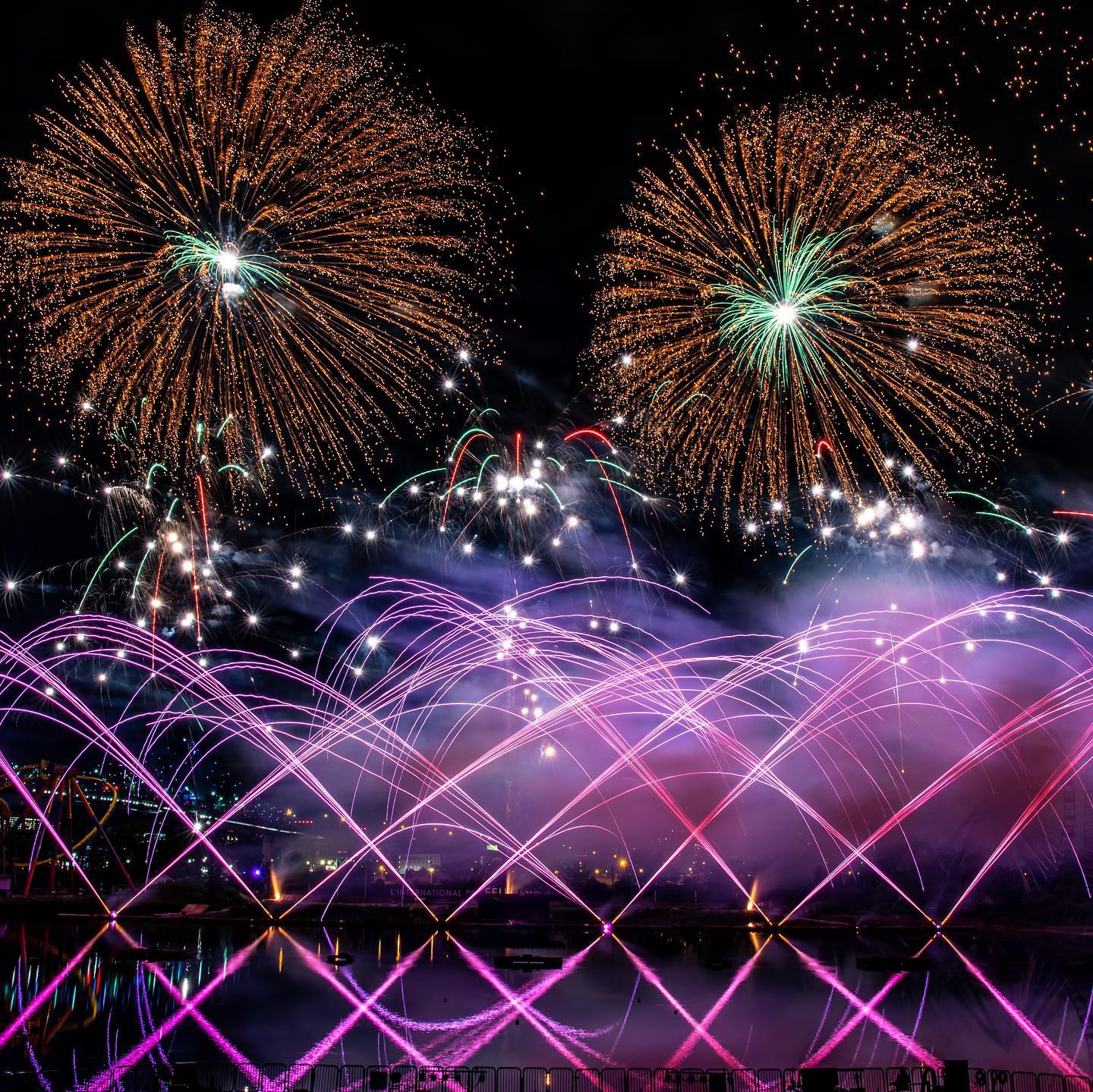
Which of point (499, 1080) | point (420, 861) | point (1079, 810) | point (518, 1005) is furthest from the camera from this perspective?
point (420, 861)

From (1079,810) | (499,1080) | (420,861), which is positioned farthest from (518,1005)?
(420,861)

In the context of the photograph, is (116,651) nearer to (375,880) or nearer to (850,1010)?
(850,1010)

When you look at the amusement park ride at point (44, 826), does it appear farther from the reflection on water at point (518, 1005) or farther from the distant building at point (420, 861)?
the distant building at point (420, 861)

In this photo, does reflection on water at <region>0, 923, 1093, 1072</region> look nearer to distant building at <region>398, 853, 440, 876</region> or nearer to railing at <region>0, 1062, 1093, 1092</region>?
railing at <region>0, 1062, 1093, 1092</region>

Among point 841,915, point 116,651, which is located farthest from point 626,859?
point 116,651

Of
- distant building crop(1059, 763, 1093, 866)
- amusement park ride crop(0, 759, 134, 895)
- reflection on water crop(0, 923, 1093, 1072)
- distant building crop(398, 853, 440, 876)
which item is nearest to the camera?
reflection on water crop(0, 923, 1093, 1072)

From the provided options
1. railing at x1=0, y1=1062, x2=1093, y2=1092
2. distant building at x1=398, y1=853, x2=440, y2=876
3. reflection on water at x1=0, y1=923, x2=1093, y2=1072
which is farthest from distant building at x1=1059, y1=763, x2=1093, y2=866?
distant building at x1=398, y1=853, x2=440, y2=876

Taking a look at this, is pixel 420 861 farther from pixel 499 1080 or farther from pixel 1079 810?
pixel 499 1080
